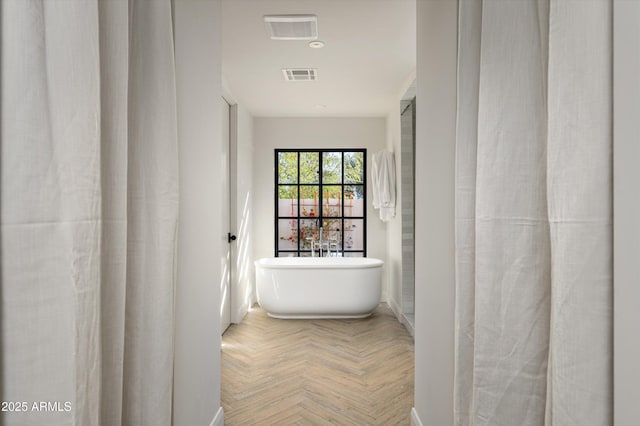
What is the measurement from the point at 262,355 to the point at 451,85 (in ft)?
9.02

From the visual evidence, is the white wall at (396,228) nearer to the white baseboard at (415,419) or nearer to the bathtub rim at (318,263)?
the bathtub rim at (318,263)

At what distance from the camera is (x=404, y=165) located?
4570 mm

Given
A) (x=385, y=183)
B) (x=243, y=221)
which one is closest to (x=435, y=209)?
(x=385, y=183)

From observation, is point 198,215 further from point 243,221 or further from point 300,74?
point 243,221

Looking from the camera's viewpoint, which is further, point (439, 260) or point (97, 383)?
point (439, 260)

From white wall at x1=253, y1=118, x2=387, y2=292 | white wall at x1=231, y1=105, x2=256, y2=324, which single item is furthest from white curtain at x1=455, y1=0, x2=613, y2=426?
white wall at x1=253, y1=118, x2=387, y2=292

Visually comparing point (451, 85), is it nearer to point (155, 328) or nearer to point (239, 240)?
point (155, 328)

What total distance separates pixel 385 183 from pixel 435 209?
9.94 feet

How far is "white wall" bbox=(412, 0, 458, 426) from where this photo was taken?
1.66 metres

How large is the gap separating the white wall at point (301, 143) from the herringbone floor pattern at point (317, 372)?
4.24 ft

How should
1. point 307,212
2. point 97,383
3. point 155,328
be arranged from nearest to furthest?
point 97,383 < point 155,328 < point 307,212

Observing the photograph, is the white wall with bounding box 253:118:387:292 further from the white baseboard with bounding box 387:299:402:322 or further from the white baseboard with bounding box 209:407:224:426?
the white baseboard with bounding box 209:407:224:426

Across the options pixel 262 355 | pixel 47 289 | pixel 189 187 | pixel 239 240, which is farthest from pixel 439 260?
pixel 239 240

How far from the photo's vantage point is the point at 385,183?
4855 millimetres
